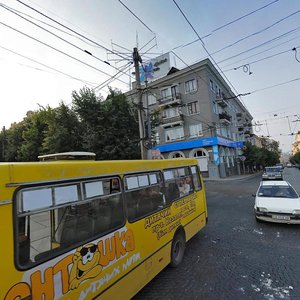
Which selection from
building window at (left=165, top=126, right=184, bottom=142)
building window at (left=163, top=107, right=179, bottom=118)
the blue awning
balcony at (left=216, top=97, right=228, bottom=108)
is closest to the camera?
the blue awning

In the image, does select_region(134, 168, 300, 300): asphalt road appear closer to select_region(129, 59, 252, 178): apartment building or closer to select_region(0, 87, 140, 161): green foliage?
select_region(0, 87, 140, 161): green foliage

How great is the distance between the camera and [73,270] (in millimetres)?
2686

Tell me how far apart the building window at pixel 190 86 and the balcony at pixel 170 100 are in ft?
5.34

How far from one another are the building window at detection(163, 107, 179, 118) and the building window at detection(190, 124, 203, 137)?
3301 millimetres

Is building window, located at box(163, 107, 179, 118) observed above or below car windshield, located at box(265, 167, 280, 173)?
above

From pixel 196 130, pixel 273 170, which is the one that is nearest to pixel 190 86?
pixel 196 130

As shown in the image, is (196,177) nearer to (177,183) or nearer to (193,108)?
(177,183)

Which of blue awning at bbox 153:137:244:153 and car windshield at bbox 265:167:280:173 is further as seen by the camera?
blue awning at bbox 153:137:244:153

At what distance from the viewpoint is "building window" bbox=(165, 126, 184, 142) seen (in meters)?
34.5

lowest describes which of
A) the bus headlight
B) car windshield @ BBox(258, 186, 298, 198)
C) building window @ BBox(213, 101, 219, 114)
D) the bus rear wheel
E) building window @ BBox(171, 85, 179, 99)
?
the bus rear wheel

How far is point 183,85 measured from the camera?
3422cm

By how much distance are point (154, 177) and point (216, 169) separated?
27.8m

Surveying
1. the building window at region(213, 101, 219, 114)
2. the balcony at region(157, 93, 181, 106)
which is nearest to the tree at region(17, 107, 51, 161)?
the balcony at region(157, 93, 181, 106)

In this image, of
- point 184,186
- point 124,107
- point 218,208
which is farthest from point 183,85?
point 184,186
